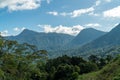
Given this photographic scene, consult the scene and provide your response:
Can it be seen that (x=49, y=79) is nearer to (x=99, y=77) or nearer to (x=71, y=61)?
(x=71, y=61)

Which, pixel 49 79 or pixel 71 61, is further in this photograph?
pixel 71 61

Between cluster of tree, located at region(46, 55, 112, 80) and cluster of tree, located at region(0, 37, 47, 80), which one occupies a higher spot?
cluster of tree, located at region(0, 37, 47, 80)

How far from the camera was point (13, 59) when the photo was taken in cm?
3809

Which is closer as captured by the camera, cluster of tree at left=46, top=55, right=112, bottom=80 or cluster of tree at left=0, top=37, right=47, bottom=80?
cluster of tree at left=0, top=37, right=47, bottom=80

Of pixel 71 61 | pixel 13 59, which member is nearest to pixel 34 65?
pixel 13 59

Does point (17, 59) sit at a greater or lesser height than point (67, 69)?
greater

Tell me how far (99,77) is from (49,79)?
32.7 metres

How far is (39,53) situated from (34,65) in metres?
2.07

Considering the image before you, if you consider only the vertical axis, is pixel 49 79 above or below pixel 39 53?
below

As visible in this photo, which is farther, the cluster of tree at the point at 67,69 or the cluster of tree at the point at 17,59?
the cluster of tree at the point at 67,69

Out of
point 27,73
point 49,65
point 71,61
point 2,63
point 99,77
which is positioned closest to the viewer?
point 2,63

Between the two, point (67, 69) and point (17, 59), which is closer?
point (17, 59)

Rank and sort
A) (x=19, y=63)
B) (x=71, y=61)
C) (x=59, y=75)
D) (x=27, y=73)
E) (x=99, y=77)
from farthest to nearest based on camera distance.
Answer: (x=71, y=61)
(x=59, y=75)
(x=99, y=77)
(x=27, y=73)
(x=19, y=63)

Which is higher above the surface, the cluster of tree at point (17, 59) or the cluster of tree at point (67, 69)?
the cluster of tree at point (17, 59)
